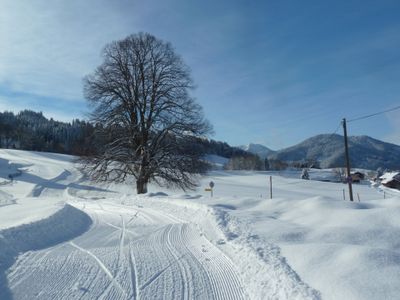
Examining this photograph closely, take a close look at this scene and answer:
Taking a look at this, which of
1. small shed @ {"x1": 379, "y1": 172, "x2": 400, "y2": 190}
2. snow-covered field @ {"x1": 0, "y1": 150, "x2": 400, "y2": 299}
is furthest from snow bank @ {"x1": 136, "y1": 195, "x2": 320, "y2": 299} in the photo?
small shed @ {"x1": 379, "y1": 172, "x2": 400, "y2": 190}

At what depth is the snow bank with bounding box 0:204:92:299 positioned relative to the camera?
21.4 ft

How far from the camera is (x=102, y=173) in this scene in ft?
65.9

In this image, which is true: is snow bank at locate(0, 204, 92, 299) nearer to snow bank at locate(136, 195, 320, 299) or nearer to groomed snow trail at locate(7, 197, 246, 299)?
groomed snow trail at locate(7, 197, 246, 299)

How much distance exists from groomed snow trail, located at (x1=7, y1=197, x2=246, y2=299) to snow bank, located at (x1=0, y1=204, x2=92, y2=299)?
8.3 inches

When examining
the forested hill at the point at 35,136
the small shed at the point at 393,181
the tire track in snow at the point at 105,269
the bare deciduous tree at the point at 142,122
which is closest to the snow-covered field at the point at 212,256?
the tire track in snow at the point at 105,269

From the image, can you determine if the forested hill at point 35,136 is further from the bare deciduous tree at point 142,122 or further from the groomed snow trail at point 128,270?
the groomed snow trail at point 128,270

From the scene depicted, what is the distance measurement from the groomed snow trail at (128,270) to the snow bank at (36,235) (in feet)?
0.69

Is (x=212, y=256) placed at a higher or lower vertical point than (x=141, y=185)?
lower

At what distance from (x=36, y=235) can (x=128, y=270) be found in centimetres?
393

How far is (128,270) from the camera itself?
6.08 m

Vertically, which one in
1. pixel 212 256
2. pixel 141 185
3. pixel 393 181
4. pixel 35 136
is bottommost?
pixel 212 256

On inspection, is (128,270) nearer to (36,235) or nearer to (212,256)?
(212,256)

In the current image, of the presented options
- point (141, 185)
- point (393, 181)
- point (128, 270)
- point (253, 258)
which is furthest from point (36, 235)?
point (393, 181)

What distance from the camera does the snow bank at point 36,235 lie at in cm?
652
